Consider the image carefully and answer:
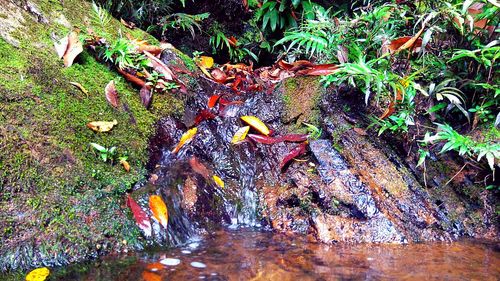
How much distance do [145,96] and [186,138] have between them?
55cm

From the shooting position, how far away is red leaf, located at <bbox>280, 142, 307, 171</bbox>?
3262mm

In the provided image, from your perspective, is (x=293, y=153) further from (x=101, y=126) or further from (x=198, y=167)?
(x=101, y=126)

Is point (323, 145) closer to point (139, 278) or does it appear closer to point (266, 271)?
point (266, 271)

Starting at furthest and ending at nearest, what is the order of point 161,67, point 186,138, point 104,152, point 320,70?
point 320,70, point 161,67, point 186,138, point 104,152

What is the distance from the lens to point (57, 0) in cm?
397

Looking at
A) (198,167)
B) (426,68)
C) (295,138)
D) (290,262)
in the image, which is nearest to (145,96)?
(198,167)

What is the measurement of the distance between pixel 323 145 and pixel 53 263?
2219 millimetres

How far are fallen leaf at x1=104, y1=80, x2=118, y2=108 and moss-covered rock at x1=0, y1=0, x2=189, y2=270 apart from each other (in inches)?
2.4

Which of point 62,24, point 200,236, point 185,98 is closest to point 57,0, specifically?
point 62,24

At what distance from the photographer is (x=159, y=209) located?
8.26ft

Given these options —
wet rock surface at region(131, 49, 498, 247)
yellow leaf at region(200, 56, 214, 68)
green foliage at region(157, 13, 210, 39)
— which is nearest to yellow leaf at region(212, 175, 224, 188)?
wet rock surface at region(131, 49, 498, 247)

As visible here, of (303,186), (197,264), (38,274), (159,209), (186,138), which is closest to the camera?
(38,274)

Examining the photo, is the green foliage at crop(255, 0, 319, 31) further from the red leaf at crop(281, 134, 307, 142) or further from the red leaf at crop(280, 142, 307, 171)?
the red leaf at crop(280, 142, 307, 171)

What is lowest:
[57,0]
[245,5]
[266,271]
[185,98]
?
[266,271]
